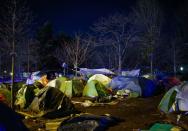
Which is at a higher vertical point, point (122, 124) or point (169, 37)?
point (169, 37)

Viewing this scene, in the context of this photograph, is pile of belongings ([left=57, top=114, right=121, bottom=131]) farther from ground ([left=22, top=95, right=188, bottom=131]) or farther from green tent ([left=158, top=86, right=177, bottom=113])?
green tent ([left=158, top=86, right=177, bottom=113])

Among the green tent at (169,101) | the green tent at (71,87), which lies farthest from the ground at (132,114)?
the green tent at (71,87)

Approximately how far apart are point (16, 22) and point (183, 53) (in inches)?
1576

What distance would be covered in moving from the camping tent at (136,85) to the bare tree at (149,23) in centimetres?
1897

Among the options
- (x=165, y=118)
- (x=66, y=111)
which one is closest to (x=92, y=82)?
(x=66, y=111)

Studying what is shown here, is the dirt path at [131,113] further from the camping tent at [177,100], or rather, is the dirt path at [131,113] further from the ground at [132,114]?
the camping tent at [177,100]

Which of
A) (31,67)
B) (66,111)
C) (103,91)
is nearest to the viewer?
(66,111)

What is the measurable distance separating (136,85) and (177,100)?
7800 millimetres

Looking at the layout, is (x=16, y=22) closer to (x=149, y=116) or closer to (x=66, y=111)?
(x=66, y=111)

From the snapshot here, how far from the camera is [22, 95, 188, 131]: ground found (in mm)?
10797

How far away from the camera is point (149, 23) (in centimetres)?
3984

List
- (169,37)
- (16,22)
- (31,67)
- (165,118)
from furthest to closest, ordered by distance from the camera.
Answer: (31,67) < (169,37) < (16,22) < (165,118)

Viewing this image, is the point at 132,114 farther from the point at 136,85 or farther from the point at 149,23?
the point at 149,23

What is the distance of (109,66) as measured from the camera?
172ft
